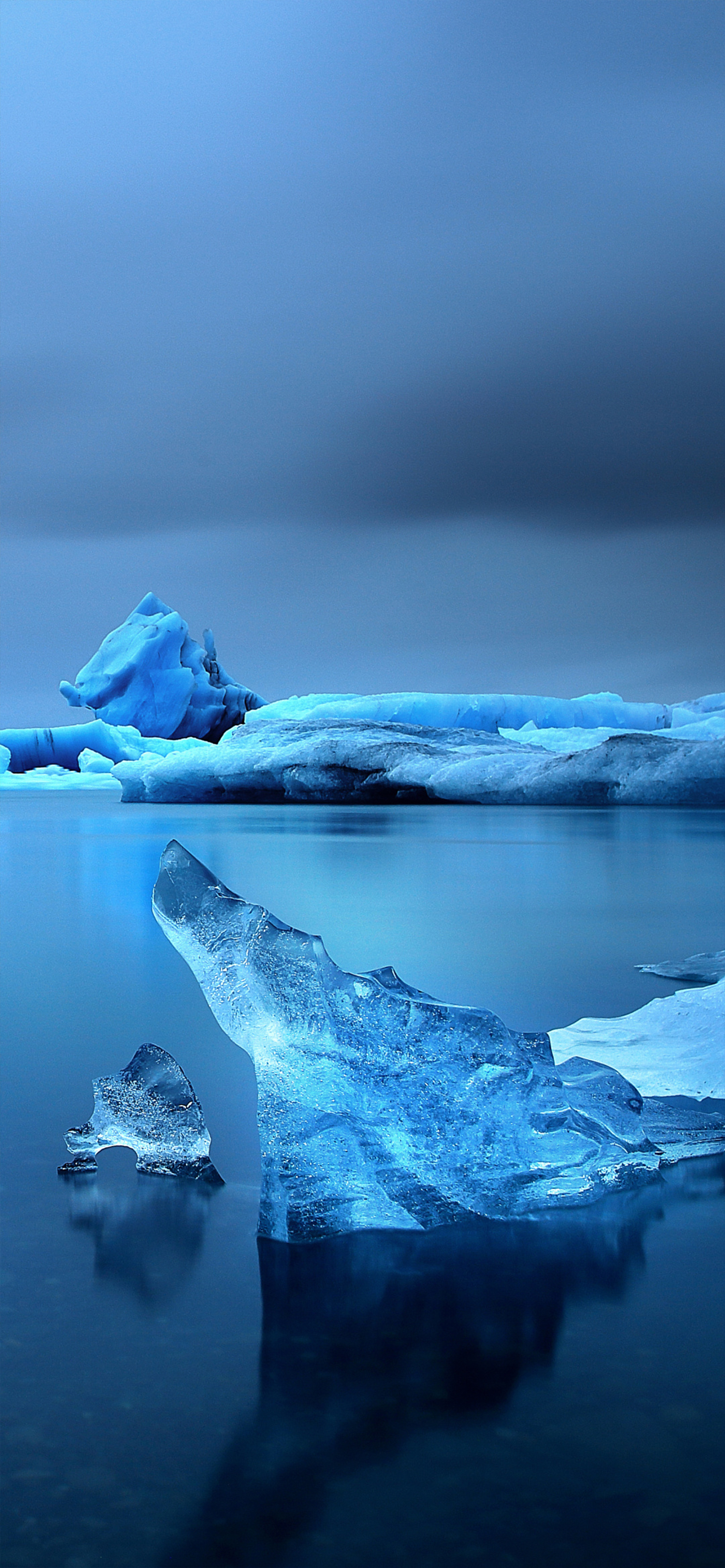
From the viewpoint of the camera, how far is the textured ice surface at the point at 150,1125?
1.51m

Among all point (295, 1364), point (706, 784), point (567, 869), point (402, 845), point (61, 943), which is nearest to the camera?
point (295, 1364)

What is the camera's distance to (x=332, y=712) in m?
27.3

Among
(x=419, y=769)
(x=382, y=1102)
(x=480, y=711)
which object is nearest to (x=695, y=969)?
(x=382, y=1102)

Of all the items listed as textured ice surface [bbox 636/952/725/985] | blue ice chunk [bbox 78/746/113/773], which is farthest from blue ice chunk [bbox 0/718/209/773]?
textured ice surface [bbox 636/952/725/985]

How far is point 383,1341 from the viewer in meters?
1.04

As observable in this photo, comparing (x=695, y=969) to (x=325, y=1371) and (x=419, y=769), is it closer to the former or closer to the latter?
(x=325, y=1371)

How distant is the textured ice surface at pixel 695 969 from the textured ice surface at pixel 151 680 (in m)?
25.3

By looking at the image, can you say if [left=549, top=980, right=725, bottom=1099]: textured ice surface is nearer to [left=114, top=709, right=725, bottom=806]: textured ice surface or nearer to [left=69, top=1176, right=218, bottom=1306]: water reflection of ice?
[left=69, top=1176, right=218, bottom=1306]: water reflection of ice

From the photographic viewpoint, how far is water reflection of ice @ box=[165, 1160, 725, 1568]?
804mm

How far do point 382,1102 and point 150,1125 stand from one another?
354 millimetres

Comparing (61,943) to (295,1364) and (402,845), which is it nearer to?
(295,1364)

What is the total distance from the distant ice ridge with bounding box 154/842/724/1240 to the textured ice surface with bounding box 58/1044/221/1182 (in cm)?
17

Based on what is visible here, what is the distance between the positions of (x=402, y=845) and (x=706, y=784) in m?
6.65

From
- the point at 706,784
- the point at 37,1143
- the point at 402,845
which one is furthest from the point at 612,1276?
the point at 706,784
